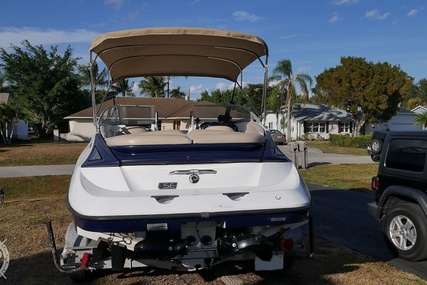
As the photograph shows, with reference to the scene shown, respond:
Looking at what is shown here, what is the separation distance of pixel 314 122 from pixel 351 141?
549 inches

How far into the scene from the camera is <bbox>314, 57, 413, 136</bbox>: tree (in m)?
40.4

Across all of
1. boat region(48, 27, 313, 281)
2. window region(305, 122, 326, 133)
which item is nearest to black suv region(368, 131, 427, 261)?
boat region(48, 27, 313, 281)

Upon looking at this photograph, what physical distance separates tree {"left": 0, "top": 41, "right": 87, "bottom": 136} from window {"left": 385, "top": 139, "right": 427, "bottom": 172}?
42.7m

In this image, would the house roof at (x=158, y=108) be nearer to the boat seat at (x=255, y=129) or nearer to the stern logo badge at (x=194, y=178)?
the boat seat at (x=255, y=129)

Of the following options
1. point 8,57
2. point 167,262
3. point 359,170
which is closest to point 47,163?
point 359,170

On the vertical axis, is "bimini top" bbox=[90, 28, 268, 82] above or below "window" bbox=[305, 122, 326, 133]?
above

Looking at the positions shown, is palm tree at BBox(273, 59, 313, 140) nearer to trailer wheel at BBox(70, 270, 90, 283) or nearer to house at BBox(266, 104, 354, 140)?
house at BBox(266, 104, 354, 140)

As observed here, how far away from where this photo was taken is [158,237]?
3.45 m

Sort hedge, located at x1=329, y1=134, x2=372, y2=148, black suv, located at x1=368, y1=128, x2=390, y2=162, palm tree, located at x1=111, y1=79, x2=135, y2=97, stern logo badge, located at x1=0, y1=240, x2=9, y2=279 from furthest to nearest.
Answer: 1. hedge, located at x1=329, y1=134, x2=372, y2=148
2. black suv, located at x1=368, y1=128, x2=390, y2=162
3. palm tree, located at x1=111, y1=79, x2=135, y2=97
4. stern logo badge, located at x1=0, y1=240, x2=9, y2=279

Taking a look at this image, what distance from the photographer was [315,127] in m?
48.1

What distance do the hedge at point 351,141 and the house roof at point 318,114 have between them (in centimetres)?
1045

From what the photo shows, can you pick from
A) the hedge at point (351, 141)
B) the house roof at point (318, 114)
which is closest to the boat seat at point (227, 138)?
the hedge at point (351, 141)

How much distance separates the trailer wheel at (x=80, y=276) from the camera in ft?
13.9

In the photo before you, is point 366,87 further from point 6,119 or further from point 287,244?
point 287,244
